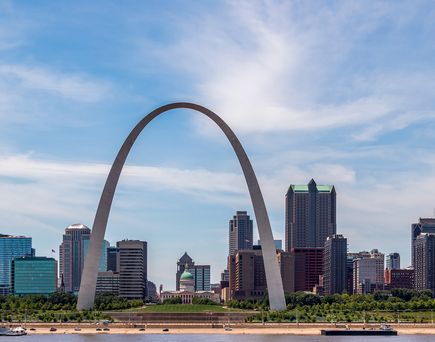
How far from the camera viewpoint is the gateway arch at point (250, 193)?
86812 mm

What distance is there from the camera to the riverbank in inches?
3233

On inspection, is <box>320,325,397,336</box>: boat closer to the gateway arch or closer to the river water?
the river water

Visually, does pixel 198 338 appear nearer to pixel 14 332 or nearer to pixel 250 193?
pixel 14 332

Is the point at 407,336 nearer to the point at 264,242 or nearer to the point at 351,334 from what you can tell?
the point at 351,334

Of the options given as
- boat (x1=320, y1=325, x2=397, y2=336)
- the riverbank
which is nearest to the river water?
boat (x1=320, y1=325, x2=397, y2=336)

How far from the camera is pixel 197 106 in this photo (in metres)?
86.1

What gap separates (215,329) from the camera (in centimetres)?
8650

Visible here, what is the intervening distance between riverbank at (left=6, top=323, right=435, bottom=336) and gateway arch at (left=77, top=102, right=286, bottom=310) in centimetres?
526

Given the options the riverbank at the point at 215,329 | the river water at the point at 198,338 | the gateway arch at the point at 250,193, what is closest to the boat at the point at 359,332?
the riverbank at the point at 215,329

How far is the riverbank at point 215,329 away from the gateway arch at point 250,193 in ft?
17.3

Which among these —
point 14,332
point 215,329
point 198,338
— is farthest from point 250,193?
point 14,332

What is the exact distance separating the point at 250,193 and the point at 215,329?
12224mm

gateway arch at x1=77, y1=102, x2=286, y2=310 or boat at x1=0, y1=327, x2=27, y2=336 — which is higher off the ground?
gateway arch at x1=77, y1=102, x2=286, y2=310

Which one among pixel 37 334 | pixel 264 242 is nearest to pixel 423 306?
pixel 264 242
